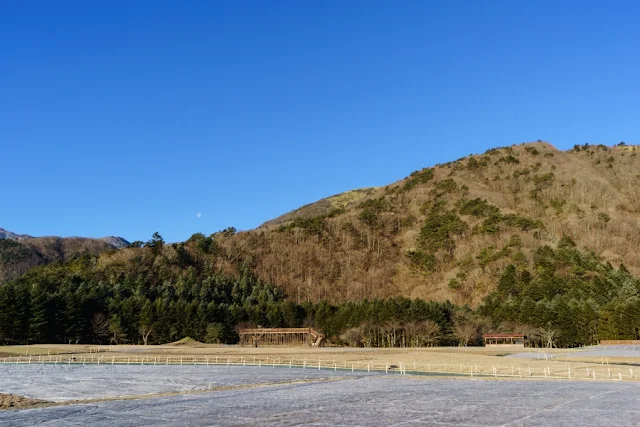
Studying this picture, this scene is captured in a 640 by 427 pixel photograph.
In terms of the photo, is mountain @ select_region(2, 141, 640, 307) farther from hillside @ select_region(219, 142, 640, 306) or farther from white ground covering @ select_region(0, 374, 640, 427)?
white ground covering @ select_region(0, 374, 640, 427)

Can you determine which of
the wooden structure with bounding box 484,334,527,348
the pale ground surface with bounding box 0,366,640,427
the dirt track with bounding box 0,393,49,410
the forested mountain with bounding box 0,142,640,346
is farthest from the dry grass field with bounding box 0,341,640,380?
the forested mountain with bounding box 0,142,640,346


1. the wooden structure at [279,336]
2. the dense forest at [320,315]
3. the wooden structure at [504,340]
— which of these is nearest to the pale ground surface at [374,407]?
the wooden structure at [504,340]

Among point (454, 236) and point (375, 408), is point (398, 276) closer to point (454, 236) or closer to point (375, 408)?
point (454, 236)

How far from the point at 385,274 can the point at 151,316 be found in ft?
259

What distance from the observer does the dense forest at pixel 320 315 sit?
277ft

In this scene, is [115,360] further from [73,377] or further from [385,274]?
[385,274]

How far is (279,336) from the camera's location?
297ft

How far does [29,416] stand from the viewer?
72.7 ft

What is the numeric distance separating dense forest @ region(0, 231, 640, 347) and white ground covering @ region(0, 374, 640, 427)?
187 ft

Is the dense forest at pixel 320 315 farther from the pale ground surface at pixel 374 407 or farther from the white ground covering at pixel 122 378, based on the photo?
the pale ground surface at pixel 374 407

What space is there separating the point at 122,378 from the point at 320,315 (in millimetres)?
62241

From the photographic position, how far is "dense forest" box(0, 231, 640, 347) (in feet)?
277

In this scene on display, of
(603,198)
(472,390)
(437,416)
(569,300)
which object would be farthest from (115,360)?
(603,198)

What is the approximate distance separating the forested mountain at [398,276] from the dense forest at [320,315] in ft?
0.91
